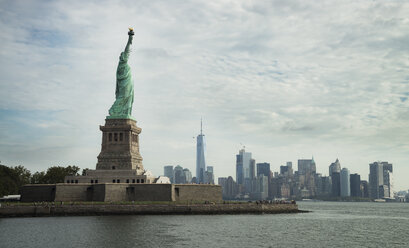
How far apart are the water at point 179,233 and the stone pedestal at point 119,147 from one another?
21.9 m

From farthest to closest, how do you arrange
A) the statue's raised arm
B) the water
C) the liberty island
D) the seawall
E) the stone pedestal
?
1. the statue's raised arm
2. the stone pedestal
3. the liberty island
4. the seawall
5. the water

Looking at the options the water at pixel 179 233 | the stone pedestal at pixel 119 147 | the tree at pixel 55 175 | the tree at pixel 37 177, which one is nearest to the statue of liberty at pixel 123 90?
the stone pedestal at pixel 119 147

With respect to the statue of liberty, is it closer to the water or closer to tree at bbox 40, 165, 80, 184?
tree at bbox 40, 165, 80, 184

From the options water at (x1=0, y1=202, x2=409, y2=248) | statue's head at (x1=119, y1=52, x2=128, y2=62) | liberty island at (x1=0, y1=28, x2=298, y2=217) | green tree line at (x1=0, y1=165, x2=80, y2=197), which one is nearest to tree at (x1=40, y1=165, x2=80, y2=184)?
green tree line at (x1=0, y1=165, x2=80, y2=197)

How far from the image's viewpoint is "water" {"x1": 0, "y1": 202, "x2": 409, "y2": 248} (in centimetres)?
5431

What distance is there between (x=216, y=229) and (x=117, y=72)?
2055 inches

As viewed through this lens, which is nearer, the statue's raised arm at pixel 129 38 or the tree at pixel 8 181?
the statue's raised arm at pixel 129 38

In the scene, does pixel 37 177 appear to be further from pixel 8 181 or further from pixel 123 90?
pixel 123 90

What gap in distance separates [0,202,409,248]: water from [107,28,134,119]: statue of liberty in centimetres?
3045

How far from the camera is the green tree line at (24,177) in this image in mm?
114225

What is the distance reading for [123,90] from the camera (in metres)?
106

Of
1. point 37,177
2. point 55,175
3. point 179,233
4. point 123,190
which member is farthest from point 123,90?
point 179,233

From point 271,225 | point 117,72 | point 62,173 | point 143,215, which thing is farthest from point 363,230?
point 62,173

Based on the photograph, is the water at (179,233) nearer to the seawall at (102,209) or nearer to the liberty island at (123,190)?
the seawall at (102,209)
